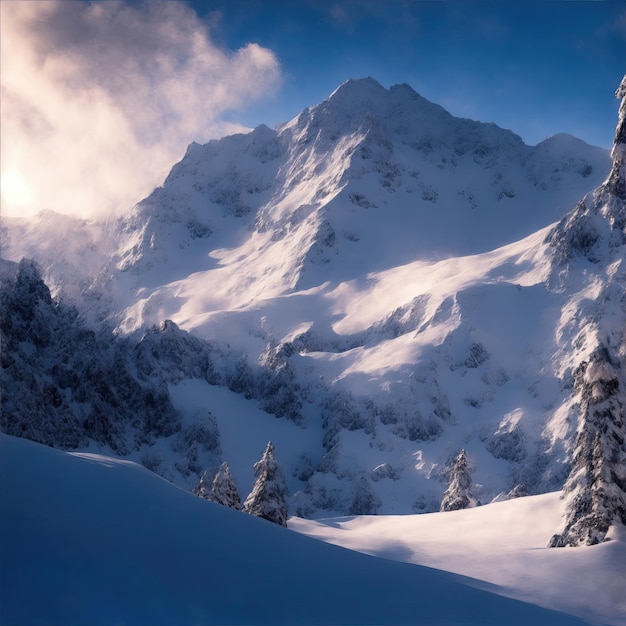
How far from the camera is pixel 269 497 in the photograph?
34.0m

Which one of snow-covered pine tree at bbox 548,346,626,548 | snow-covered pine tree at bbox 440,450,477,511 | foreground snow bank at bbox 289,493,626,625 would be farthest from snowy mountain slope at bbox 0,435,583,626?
snow-covered pine tree at bbox 440,450,477,511

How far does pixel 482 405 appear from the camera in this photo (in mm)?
107688

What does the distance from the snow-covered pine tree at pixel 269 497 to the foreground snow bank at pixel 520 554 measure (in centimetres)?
241

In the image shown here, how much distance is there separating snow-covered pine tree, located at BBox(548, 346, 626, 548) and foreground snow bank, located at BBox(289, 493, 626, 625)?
79 cm

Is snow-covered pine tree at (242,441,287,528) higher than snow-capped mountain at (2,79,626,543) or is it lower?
lower

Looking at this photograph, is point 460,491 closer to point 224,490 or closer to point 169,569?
point 224,490

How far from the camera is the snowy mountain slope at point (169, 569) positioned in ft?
24.7

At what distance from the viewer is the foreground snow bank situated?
12.4 metres

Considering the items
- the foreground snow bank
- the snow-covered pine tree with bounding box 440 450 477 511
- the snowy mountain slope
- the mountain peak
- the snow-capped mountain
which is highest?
the snow-capped mountain

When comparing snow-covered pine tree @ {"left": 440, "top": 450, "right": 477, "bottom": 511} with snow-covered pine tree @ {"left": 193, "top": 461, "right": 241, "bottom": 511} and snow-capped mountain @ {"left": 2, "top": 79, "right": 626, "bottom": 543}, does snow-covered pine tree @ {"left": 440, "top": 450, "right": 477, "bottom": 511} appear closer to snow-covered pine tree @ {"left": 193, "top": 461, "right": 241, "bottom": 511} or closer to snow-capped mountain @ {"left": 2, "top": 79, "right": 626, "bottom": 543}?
snow-covered pine tree @ {"left": 193, "top": 461, "right": 241, "bottom": 511}

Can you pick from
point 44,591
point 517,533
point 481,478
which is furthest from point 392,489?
point 44,591

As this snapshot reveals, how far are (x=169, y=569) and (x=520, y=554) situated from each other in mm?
11906

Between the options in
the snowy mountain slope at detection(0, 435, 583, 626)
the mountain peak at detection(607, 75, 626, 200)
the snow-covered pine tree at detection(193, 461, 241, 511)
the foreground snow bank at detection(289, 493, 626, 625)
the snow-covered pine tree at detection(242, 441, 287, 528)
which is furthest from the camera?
the snow-covered pine tree at detection(193, 461, 241, 511)

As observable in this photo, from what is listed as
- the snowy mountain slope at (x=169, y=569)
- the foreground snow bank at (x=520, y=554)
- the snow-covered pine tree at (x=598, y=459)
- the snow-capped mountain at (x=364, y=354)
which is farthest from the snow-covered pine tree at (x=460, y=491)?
the snowy mountain slope at (x=169, y=569)
